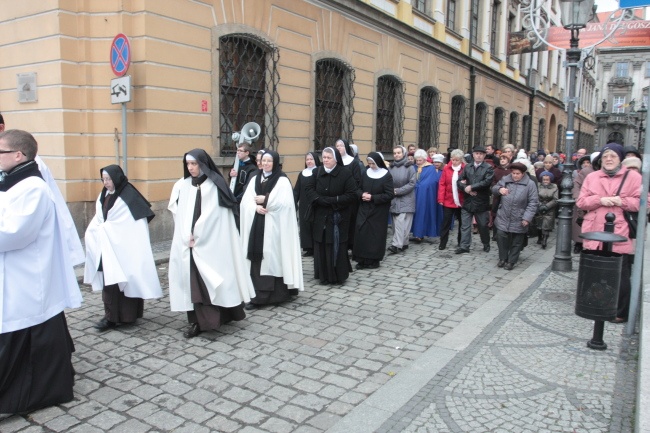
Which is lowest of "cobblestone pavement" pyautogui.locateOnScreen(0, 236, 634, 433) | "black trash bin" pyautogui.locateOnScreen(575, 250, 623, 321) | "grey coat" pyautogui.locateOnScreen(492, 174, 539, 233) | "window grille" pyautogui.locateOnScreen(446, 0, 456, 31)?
"cobblestone pavement" pyautogui.locateOnScreen(0, 236, 634, 433)

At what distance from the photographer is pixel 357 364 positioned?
4578 millimetres

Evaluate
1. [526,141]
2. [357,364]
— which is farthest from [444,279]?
[526,141]

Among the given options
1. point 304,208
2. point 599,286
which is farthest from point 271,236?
point 599,286

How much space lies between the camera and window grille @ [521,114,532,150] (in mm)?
31562

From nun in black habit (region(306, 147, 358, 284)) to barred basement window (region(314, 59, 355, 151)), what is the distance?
6.05 m

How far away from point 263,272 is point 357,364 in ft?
6.04

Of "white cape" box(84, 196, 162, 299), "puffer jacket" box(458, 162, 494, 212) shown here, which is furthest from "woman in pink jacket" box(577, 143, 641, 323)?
"white cape" box(84, 196, 162, 299)

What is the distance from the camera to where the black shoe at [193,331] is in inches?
201

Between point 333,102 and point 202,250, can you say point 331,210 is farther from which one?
point 333,102

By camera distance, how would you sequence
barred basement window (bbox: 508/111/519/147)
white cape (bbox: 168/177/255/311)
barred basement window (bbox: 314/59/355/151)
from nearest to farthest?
1. white cape (bbox: 168/177/255/311)
2. barred basement window (bbox: 314/59/355/151)
3. barred basement window (bbox: 508/111/519/147)

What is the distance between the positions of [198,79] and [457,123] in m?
14.6

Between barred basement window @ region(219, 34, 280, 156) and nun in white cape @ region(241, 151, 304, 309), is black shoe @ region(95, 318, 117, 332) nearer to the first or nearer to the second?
nun in white cape @ region(241, 151, 304, 309)

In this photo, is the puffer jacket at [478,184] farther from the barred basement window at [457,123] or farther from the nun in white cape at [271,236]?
Answer: the barred basement window at [457,123]

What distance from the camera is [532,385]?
4125 millimetres
